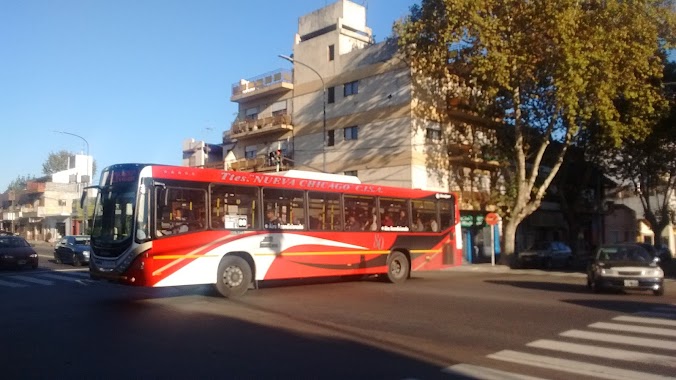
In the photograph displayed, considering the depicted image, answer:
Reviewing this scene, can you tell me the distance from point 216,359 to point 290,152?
3343 cm

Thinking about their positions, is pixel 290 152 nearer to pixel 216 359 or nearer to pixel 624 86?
pixel 624 86

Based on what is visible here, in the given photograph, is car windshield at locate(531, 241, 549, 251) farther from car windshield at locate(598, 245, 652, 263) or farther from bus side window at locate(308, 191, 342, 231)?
bus side window at locate(308, 191, 342, 231)

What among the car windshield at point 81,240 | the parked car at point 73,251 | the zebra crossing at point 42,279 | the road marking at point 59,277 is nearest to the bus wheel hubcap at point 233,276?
the zebra crossing at point 42,279

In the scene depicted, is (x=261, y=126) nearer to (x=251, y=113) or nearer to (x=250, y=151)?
(x=250, y=151)

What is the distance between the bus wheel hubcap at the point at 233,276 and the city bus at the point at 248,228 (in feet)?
0.08

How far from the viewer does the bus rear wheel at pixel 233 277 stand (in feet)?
48.9

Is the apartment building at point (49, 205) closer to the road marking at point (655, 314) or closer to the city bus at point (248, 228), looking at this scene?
the city bus at point (248, 228)

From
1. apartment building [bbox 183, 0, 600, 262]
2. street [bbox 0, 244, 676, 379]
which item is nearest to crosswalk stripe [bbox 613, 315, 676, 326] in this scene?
street [bbox 0, 244, 676, 379]

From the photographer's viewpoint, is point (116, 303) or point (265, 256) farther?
point (265, 256)

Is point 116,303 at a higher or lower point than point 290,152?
lower

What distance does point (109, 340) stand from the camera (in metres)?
9.27

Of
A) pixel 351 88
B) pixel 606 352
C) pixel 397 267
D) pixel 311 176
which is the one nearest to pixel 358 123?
pixel 351 88

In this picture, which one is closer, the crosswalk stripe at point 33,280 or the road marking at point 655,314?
the road marking at point 655,314

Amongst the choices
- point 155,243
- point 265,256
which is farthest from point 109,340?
point 265,256
